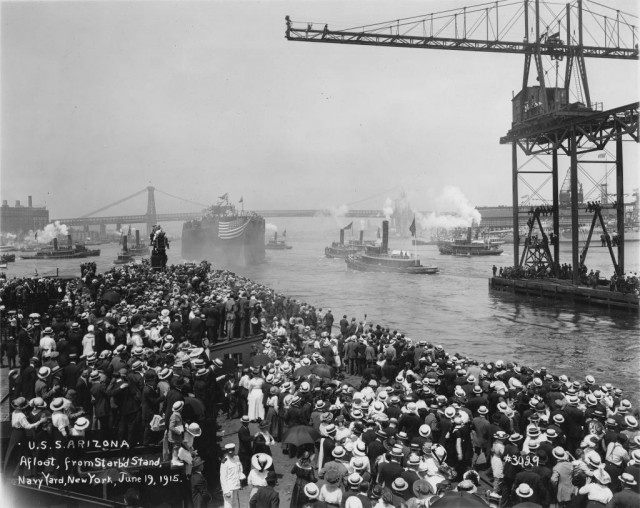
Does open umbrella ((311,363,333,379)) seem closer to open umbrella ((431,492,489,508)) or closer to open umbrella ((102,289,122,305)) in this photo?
open umbrella ((431,492,489,508))

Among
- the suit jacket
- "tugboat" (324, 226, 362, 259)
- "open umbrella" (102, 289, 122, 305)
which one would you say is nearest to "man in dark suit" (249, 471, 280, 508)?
the suit jacket

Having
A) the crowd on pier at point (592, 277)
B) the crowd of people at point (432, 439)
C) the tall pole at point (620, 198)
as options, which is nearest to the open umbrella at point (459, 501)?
the crowd of people at point (432, 439)

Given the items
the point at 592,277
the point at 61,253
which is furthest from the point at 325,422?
the point at 61,253

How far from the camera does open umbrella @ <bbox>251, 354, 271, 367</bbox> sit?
1126cm

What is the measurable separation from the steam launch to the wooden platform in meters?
41.0

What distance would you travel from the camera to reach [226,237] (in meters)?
77.2

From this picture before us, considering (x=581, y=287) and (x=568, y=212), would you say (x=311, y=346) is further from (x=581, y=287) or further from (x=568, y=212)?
(x=568, y=212)

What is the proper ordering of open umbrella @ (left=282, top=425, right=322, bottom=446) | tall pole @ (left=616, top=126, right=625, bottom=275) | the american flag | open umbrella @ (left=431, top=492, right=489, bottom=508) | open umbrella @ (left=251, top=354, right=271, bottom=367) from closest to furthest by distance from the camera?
open umbrella @ (left=431, top=492, right=489, bottom=508) < open umbrella @ (left=282, top=425, right=322, bottom=446) < open umbrella @ (left=251, top=354, right=271, bottom=367) < tall pole @ (left=616, top=126, right=625, bottom=275) < the american flag

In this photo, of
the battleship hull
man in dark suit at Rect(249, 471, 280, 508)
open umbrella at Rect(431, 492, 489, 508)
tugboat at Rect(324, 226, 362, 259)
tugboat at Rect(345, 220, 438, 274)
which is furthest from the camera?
tugboat at Rect(324, 226, 362, 259)

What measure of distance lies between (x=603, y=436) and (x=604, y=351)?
61.3ft

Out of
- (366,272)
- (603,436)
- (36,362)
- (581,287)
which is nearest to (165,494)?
(36,362)

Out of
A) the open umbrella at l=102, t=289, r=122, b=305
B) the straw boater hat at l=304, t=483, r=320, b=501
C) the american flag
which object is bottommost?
the straw boater hat at l=304, t=483, r=320, b=501

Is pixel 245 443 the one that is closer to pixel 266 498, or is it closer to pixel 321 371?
pixel 266 498

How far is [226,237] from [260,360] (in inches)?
2642
